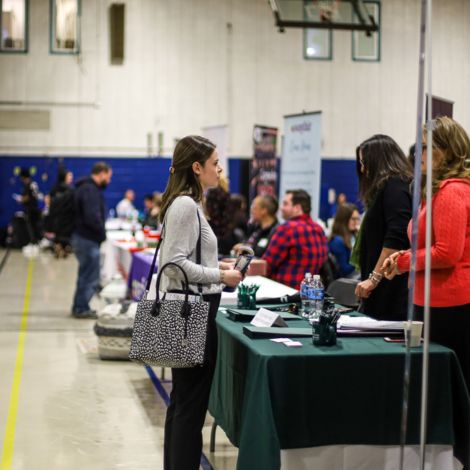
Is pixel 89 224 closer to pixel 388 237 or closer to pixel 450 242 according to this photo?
pixel 388 237

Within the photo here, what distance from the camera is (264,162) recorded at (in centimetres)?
1091

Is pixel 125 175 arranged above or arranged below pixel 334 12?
below

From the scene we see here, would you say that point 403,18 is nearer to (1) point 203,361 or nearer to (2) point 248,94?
(2) point 248,94

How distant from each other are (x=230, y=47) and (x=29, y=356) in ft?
45.5

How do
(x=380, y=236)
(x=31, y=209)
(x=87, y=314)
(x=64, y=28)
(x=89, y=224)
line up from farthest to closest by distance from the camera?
1. (x=64, y=28)
2. (x=31, y=209)
3. (x=87, y=314)
4. (x=89, y=224)
5. (x=380, y=236)

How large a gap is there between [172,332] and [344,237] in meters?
4.16

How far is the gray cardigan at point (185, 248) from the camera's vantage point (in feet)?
9.68

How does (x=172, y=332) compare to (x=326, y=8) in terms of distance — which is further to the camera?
(x=326, y=8)

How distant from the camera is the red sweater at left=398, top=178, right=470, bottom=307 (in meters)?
2.98

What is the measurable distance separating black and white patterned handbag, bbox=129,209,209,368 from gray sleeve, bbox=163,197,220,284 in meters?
0.03

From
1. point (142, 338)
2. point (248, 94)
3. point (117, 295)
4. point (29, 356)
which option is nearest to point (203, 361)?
point (142, 338)

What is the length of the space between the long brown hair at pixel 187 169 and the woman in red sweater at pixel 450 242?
80cm

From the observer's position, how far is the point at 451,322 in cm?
307

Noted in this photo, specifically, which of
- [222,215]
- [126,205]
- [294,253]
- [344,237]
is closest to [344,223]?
[344,237]
